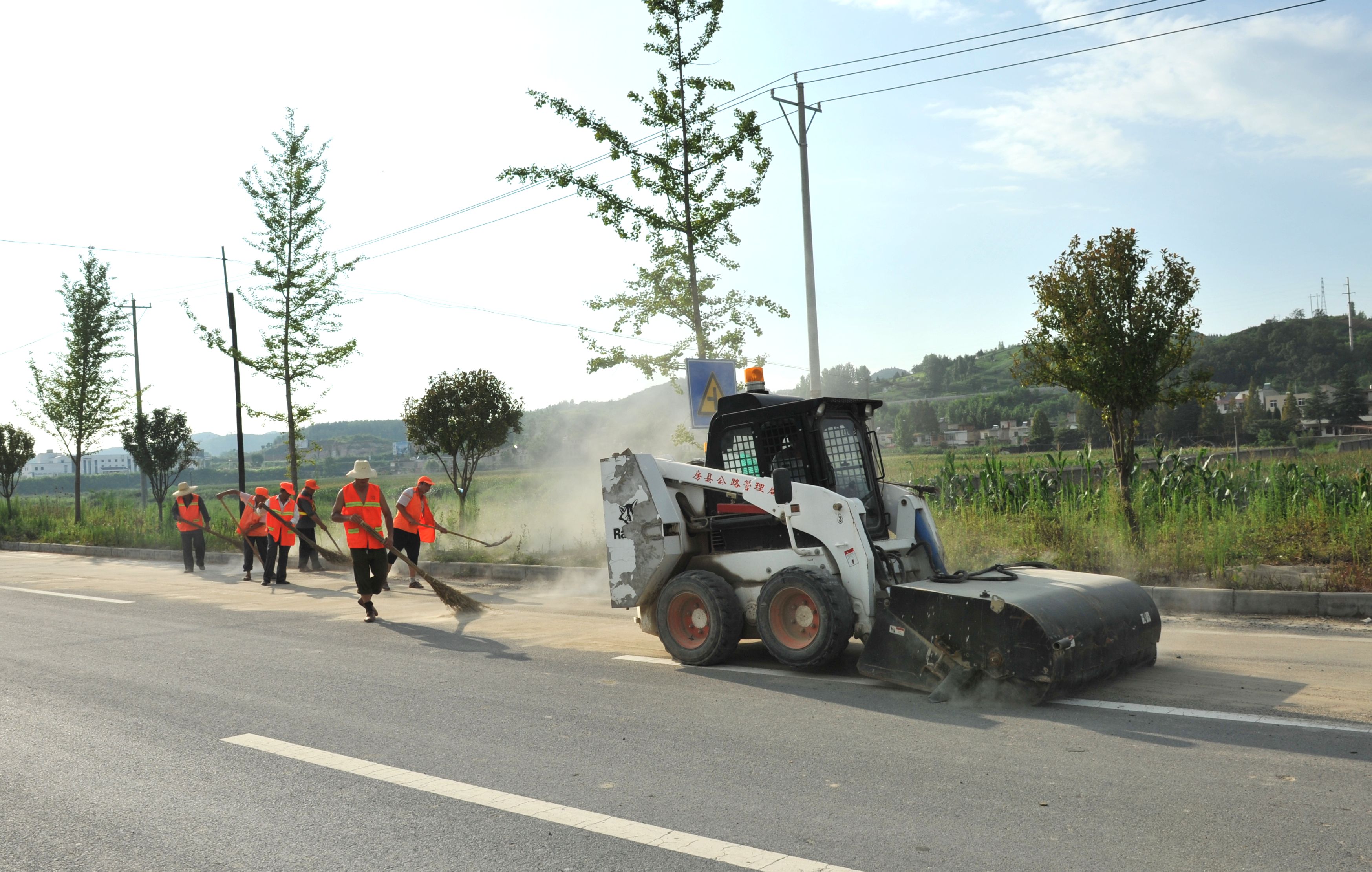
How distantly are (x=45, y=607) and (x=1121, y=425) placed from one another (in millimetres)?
13892

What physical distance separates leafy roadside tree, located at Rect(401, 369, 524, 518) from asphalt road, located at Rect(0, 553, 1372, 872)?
1043 cm

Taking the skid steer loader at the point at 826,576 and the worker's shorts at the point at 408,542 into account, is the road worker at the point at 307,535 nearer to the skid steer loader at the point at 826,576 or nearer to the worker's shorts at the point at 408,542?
the worker's shorts at the point at 408,542

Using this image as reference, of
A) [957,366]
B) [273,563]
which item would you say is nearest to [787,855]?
[273,563]

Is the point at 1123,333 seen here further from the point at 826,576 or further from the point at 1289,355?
the point at 1289,355

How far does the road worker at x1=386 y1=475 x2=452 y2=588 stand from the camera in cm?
1413

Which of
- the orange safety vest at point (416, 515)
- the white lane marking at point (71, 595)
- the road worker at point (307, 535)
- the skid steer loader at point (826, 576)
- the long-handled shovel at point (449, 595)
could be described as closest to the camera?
the skid steer loader at point (826, 576)

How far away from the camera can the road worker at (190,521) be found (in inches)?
728

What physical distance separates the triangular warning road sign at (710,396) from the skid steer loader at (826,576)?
3.23 m

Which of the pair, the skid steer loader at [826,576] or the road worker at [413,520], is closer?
the skid steer loader at [826,576]

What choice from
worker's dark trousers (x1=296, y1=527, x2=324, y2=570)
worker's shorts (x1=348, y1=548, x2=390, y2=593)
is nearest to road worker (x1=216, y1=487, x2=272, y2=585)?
worker's dark trousers (x1=296, y1=527, x2=324, y2=570)

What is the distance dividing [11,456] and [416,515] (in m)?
25.5

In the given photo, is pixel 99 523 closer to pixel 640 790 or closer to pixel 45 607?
pixel 45 607

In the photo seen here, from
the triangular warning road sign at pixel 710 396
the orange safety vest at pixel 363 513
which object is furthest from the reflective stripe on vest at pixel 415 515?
the triangular warning road sign at pixel 710 396

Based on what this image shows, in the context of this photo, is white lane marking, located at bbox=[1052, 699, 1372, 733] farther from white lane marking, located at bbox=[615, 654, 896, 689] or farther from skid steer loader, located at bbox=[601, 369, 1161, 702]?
white lane marking, located at bbox=[615, 654, 896, 689]
